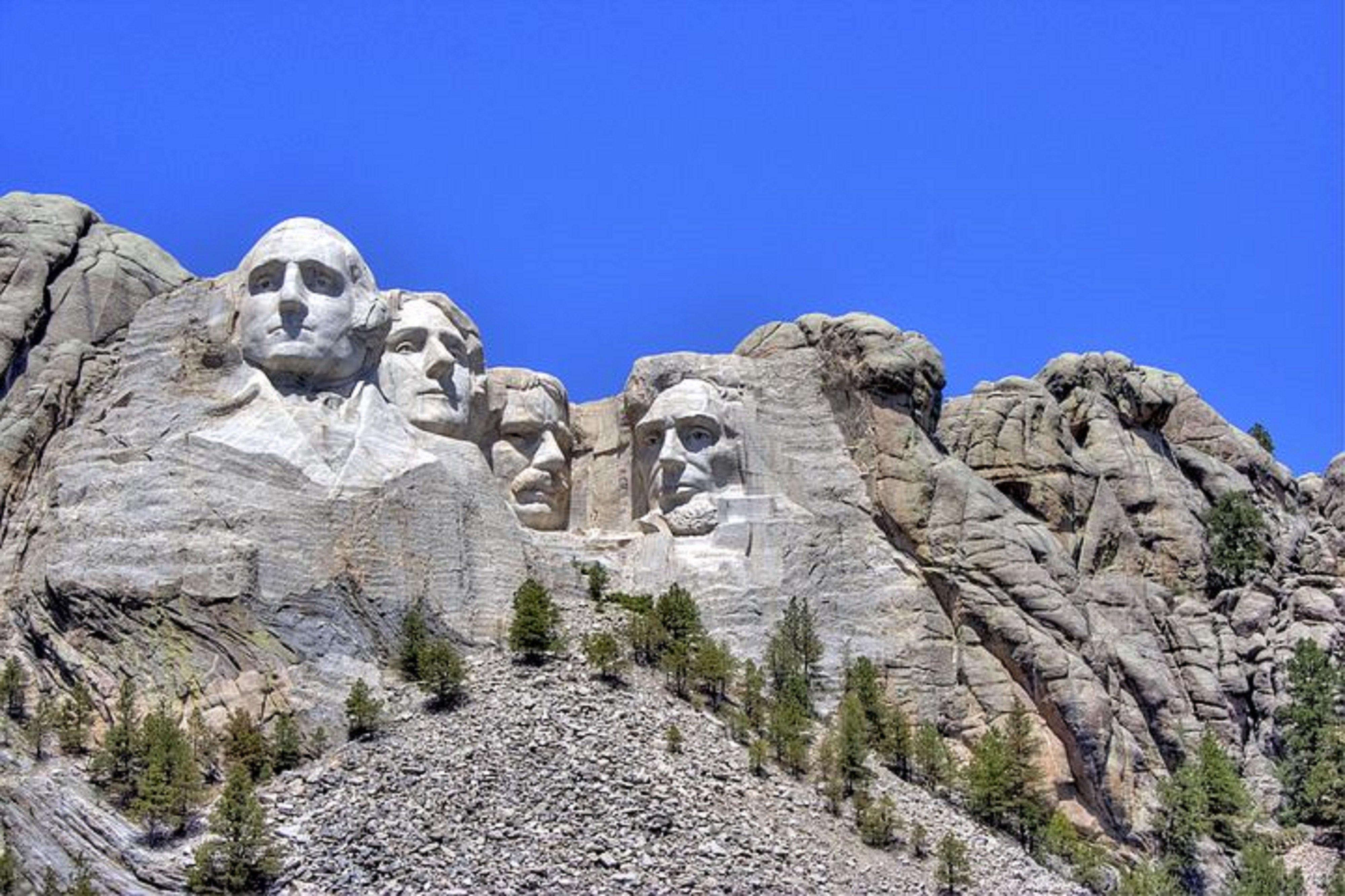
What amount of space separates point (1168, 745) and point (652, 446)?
8.45 meters

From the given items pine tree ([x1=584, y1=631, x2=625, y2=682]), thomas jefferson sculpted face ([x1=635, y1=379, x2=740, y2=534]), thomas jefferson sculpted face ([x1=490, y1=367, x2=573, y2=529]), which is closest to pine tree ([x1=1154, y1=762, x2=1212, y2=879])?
thomas jefferson sculpted face ([x1=635, y1=379, x2=740, y2=534])

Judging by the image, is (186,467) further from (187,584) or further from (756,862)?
(756,862)

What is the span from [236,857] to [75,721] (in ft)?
13.3

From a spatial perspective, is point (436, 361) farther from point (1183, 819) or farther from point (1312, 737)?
point (1312, 737)

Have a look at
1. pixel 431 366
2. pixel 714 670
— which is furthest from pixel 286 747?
pixel 431 366

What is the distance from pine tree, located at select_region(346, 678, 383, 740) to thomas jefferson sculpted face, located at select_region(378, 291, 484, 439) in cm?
609

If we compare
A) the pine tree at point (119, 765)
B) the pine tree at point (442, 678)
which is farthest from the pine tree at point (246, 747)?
the pine tree at point (442, 678)

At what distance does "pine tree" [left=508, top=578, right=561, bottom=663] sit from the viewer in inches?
1822

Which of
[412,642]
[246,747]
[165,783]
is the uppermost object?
[412,642]

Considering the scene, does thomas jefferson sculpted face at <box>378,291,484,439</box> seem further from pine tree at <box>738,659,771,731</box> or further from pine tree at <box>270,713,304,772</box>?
pine tree at <box>270,713,304,772</box>

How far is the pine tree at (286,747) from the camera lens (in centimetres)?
4350

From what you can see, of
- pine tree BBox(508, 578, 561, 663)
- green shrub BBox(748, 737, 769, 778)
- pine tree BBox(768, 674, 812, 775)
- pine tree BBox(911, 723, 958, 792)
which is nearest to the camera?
green shrub BBox(748, 737, 769, 778)

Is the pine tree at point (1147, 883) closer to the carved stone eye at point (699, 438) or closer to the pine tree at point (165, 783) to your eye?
the carved stone eye at point (699, 438)

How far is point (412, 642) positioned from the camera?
4600cm
